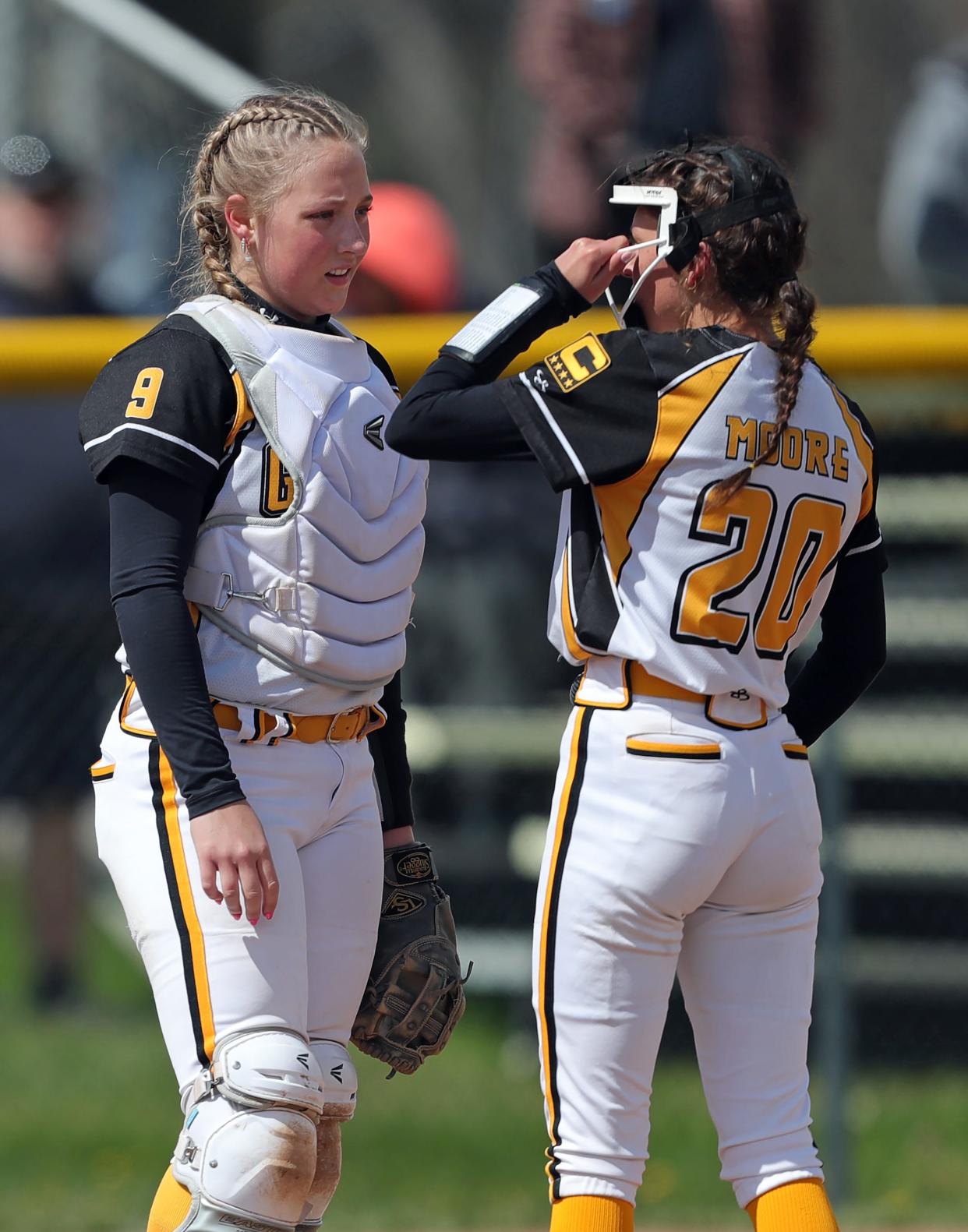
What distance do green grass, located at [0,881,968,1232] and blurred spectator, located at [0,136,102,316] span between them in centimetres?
217

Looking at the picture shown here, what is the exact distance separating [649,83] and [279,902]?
12.3 ft

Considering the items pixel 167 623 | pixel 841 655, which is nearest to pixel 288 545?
pixel 167 623

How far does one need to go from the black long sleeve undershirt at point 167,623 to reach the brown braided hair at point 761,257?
74cm

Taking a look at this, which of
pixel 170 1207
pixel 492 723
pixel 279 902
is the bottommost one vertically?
pixel 492 723

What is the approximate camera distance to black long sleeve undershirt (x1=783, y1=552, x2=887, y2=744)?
285 cm

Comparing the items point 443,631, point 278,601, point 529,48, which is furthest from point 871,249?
point 278,601

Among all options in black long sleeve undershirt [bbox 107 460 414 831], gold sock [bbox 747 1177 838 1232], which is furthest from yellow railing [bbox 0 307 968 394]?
gold sock [bbox 747 1177 838 1232]

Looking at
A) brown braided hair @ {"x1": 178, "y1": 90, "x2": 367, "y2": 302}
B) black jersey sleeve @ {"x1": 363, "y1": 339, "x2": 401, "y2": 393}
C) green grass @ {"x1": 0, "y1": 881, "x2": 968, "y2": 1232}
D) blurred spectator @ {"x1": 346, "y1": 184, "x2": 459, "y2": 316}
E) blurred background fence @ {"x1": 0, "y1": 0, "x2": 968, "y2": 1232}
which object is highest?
brown braided hair @ {"x1": 178, "y1": 90, "x2": 367, "y2": 302}

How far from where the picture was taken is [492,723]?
523 cm

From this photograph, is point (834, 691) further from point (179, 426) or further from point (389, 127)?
point (389, 127)

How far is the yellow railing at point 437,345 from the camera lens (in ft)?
15.4

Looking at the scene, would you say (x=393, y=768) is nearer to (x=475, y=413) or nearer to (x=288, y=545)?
(x=288, y=545)

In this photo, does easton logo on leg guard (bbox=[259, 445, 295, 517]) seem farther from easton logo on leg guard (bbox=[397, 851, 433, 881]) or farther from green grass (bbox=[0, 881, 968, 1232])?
green grass (bbox=[0, 881, 968, 1232])

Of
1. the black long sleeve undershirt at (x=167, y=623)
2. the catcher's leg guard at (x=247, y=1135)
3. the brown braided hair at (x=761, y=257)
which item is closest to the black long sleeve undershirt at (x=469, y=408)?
the brown braided hair at (x=761, y=257)
